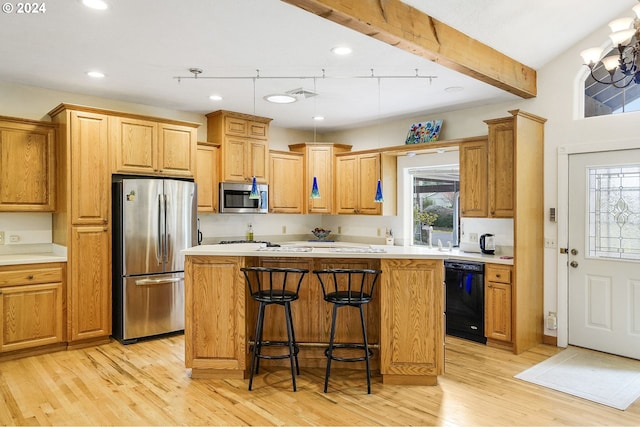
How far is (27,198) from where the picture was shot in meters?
4.39

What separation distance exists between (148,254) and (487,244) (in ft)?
12.1

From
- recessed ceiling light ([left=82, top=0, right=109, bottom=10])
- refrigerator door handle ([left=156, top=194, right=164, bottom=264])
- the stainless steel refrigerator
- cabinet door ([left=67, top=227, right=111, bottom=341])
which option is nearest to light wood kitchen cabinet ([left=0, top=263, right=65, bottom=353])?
cabinet door ([left=67, top=227, right=111, bottom=341])

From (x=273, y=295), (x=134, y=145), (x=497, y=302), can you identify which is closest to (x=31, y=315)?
(x=134, y=145)

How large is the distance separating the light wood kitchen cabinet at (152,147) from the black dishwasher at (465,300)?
3.21 metres

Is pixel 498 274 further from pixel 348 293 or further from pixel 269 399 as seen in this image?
pixel 269 399

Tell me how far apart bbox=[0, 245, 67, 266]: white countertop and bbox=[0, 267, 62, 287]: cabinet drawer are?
9cm

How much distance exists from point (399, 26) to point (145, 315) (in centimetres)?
372

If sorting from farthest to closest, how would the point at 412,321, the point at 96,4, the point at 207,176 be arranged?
the point at 207,176
the point at 412,321
the point at 96,4

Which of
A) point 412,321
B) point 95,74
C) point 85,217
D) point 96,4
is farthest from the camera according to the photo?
point 85,217

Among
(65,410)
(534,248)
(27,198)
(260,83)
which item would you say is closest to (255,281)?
(65,410)

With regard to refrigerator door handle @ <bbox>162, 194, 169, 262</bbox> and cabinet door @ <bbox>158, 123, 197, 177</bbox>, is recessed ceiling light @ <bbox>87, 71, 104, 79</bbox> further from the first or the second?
refrigerator door handle @ <bbox>162, 194, 169, 262</bbox>

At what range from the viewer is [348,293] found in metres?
3.35

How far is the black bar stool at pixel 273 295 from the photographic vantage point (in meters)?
3.33

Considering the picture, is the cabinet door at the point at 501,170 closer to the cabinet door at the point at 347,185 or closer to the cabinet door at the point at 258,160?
the cabinet door at the point at 347,185
